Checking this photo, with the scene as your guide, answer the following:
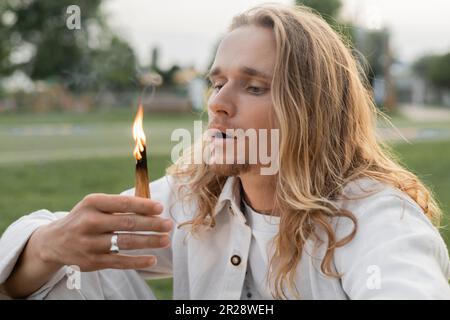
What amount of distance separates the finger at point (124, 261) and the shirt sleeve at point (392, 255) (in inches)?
20.9

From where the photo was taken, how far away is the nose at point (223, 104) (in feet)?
5.78

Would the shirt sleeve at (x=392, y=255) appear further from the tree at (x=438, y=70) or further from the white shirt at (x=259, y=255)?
the tree at (x=438, y=70)

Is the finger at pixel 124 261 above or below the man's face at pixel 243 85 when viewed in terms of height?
below

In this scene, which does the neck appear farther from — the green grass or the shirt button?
the green grass

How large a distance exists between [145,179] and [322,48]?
0.79 metres

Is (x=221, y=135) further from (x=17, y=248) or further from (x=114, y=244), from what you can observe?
(x=17, y=248)

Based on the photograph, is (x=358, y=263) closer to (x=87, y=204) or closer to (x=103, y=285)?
(x=87, y=204)

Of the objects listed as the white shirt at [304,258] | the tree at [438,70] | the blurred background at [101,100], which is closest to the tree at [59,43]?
the blurred background at [101,100]

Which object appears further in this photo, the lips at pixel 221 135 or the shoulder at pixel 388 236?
the lips at pixel 221 135

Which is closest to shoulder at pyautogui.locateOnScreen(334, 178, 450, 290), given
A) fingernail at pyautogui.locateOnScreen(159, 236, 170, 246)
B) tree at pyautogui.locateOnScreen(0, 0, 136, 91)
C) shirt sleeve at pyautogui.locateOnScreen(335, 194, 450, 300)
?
shirt sleeve at pyautogui.locateOnScreen(335, 194, 450, 300)

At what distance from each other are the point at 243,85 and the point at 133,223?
0.63 meters

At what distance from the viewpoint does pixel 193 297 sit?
80.4 inches

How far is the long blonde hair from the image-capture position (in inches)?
68.9

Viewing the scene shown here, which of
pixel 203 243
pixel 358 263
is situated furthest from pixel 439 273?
pixel 203 243
